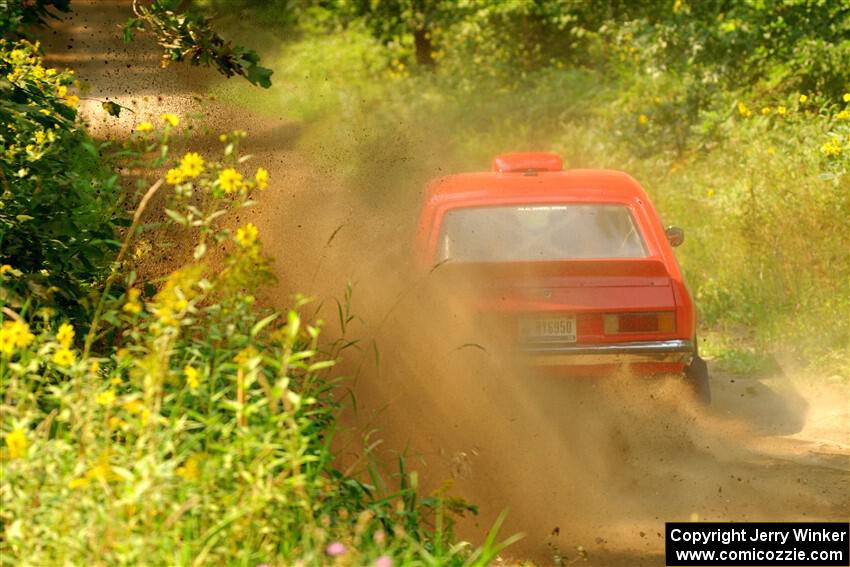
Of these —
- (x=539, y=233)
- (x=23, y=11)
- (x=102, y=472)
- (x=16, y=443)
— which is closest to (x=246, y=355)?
(x=102, y=472)

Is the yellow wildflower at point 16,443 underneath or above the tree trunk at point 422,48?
above

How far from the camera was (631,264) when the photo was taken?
29.1 feet

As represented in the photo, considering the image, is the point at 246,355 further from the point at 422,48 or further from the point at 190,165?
the point at 422,48

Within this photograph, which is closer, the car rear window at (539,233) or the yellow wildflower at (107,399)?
the yellow wildflower at (107,399)

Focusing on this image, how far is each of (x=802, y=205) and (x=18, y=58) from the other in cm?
703

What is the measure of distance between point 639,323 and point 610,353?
0.26m

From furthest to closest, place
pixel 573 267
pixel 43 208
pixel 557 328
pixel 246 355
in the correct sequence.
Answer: pixel 573 267 < pixel 557 328 < pixel 43 208 < pixel 246 355

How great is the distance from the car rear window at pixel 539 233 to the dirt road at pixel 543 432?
1.44ft

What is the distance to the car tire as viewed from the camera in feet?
28.7

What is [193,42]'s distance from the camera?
7.13 m

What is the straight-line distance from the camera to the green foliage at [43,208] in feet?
21.0

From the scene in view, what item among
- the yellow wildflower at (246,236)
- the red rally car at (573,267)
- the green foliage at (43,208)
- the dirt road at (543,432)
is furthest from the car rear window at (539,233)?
the yellow wildflower at (246,236)

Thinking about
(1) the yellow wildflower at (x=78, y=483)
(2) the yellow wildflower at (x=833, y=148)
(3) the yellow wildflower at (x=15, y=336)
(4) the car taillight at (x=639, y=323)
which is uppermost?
(3) the yellow wildflower at (x=15, y=336)

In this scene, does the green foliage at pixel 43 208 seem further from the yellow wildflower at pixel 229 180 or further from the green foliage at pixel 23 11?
the yellow wildflower at pixel 229 180
